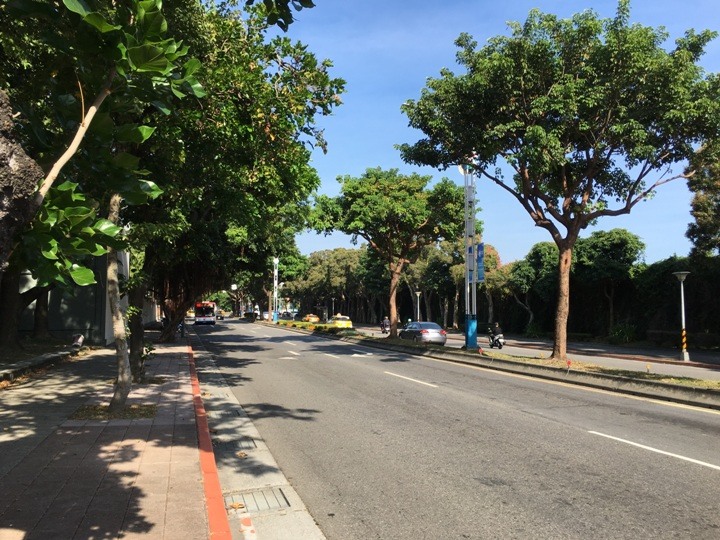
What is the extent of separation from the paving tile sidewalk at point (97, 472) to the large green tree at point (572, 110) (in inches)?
453

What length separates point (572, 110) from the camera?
1415cm

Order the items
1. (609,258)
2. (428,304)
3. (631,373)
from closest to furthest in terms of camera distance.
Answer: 1. (631,373)
2. (609,258)
3. (428,304)

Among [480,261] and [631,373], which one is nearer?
[631,373]

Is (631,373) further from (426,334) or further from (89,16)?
(89,16)

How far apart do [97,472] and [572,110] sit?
13404mm

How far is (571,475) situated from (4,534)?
17.8ft

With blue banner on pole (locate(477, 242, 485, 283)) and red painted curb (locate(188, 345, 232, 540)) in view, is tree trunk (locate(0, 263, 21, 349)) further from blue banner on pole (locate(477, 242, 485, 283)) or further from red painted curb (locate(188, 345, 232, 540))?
blue banner on pole (locate(477, 242, 485, 283))

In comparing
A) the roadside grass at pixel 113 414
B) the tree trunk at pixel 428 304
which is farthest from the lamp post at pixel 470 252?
the tree trunk at pixel 428 304

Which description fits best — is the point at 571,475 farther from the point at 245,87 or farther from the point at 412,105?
the point at 412,105

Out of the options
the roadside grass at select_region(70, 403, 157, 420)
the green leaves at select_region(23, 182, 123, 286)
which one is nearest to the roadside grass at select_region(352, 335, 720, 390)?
the roadside grass at select_region(70, 403, 157, 420)

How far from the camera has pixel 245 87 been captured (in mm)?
10109

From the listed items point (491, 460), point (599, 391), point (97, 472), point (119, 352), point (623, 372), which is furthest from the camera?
point (623, 372)

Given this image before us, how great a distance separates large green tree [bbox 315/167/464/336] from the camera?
26375 mm

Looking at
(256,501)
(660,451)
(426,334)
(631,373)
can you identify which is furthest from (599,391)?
(426,334)
